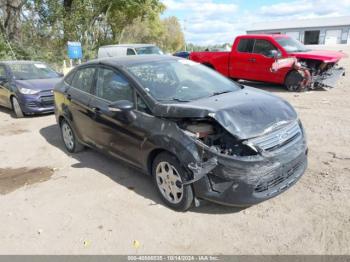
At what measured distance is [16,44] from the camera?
21047 mm

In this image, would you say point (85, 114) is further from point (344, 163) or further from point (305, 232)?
point (344, 163)

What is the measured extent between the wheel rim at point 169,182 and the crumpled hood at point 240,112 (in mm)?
599

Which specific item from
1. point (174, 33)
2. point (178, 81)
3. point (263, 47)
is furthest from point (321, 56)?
point (174, 33)

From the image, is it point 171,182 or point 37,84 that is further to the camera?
point 37,84

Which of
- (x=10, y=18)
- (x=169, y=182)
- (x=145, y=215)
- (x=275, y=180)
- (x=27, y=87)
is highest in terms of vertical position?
(x=10, y=18)

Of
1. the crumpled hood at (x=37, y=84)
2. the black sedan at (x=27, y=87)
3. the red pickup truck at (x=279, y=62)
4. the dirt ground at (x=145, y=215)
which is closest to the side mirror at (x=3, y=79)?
the black sedan at (x=27, y=87)

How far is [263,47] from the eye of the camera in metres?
10.6

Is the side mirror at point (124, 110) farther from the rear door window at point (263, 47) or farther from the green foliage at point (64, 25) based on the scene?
the green foliage at point (64, 25)

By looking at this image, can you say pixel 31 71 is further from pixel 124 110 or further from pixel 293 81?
pixel 293 81

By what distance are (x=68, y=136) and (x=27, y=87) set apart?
3815 mm

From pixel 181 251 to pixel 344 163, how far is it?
287 centimetres

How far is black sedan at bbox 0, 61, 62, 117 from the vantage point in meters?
8.98

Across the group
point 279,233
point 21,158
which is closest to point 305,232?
point 279,233

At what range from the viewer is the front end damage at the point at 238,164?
3.33 m
